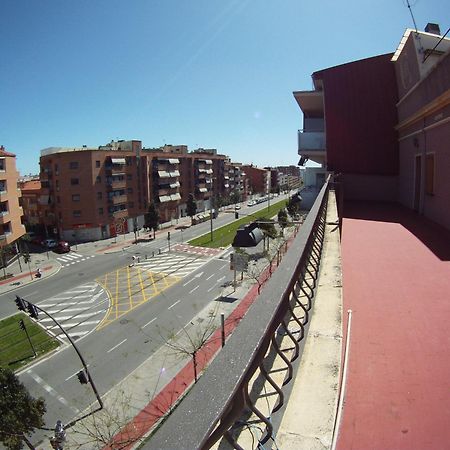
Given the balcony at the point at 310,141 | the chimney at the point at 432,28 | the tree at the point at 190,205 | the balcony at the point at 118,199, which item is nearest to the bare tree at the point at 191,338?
the balcony at the point at 310,141

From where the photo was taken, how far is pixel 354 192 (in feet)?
54.0

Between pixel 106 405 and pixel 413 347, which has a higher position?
pixel 413 347

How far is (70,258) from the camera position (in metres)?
41.7

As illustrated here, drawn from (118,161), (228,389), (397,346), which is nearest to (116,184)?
(118,161)

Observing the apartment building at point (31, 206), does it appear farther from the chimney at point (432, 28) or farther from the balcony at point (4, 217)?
the chimney at point (432, 28)

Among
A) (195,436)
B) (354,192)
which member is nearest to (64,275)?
(354,192)

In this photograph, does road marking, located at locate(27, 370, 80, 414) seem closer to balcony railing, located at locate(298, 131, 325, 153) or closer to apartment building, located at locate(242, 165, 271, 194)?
balcony railing, located at locate(298, 131, 325, 153)

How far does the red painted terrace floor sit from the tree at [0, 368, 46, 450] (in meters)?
12.4

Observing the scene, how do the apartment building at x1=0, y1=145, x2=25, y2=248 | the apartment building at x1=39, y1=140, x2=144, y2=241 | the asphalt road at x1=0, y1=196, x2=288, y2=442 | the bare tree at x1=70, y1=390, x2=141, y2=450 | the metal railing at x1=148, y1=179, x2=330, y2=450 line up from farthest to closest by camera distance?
the apartment building at x1=39, y1=140, x2=144, y2=241
the apartment building at x1=0, y1=145, x2=25, y2=248
the asphalt road at x1=0, y1=196, x2=288, y2=442
the bare tree at x1=70, y1=390, x2=141, y2=450
the metal railing at x1=148, y1=179, x2=330, y2=450

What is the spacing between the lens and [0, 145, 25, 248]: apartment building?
32.9 m

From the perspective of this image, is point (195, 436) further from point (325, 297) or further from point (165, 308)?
point (165, 308)

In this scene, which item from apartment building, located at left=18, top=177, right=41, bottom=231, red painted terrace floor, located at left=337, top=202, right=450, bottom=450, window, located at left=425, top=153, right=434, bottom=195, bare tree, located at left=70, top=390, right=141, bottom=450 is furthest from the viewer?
apartment building, located at left=18, top=177, right=41, bottom=231

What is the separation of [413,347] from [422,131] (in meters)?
9.85

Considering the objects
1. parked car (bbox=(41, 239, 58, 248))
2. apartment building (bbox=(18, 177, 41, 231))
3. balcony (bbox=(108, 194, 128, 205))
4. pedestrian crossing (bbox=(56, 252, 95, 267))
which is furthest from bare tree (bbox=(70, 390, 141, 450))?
apartment building (bbox=(18, 177, 41, 231))
